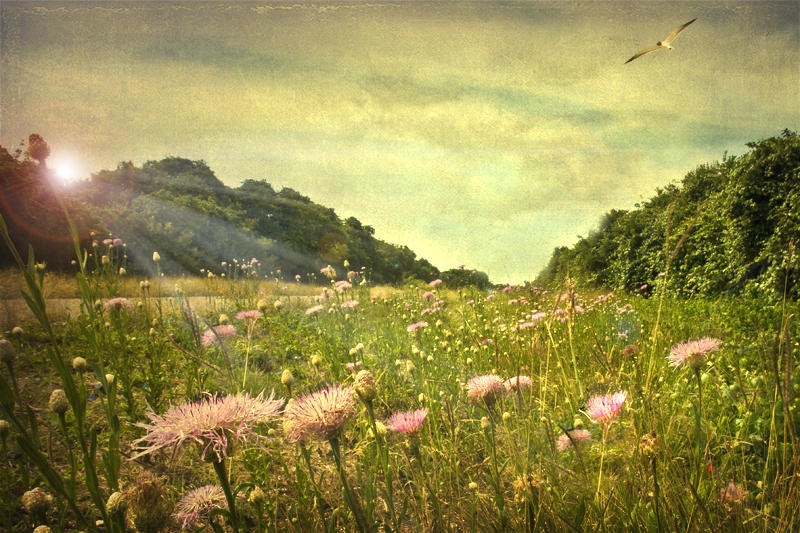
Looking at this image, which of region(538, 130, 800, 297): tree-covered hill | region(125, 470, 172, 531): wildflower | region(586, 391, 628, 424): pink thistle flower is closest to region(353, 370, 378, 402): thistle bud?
region(125, 470, 172, 531): wildflower

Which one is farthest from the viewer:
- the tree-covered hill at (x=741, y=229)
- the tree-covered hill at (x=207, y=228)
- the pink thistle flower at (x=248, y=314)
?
the tree-covered hill at (x=207, y=228)

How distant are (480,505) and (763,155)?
7.41 metres

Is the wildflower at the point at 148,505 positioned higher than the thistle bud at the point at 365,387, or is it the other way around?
the thistle bud at the point at 365,387

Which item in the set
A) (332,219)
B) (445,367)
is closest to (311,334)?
(445,367)

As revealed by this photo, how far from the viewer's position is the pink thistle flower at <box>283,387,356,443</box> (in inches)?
35.0

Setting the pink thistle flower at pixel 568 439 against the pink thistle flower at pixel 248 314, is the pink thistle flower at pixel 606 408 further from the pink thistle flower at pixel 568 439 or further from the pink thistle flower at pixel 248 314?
the pink thistle flower at pixel 248 314

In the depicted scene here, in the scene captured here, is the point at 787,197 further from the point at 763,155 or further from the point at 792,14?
the point at 792,14

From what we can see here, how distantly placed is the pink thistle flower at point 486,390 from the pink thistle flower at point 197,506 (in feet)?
2.56

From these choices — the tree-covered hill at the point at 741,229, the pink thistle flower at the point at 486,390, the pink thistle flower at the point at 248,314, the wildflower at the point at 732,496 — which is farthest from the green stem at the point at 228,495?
the tree-covered hill at the point at 741,229

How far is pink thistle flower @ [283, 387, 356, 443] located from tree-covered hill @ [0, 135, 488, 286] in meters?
8.13

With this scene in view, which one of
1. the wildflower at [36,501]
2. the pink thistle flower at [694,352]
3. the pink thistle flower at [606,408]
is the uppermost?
the pink thistle flower at [694,352]

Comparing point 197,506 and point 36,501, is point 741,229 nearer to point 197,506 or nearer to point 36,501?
point 197,506

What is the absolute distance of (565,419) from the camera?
78.4 inches

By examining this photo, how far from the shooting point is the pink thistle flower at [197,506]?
3.75 feet
